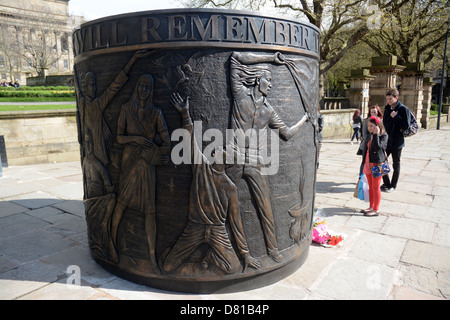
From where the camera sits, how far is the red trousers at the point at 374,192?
17.3 feet

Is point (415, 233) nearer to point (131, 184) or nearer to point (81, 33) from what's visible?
point (131, 184)

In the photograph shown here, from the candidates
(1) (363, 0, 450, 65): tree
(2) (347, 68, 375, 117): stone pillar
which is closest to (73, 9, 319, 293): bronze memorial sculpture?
(2) (347, 68, 375, 117): stone pillar

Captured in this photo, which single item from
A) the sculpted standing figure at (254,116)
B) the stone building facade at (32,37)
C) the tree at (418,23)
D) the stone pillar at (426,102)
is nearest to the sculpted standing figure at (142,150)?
the sculpted standing figure at (254,116)

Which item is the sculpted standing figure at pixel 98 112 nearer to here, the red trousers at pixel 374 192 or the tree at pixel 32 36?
the red trousers at pixel 374 192

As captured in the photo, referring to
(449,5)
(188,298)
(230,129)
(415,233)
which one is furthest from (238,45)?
(449,5)

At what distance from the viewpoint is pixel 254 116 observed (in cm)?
274

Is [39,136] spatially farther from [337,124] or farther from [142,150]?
[337,124]

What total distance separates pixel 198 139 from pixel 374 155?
362 cm

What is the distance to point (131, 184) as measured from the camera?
113 inches

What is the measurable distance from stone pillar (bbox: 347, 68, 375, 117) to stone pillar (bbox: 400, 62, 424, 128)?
6.42 m

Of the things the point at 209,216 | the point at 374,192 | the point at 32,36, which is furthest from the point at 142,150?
the point at 32,36

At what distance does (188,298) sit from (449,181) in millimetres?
7531

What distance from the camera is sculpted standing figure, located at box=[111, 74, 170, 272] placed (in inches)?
107

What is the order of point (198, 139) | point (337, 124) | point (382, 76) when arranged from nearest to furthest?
point (198, 139) → point (337, 124) → point (382, 76)
